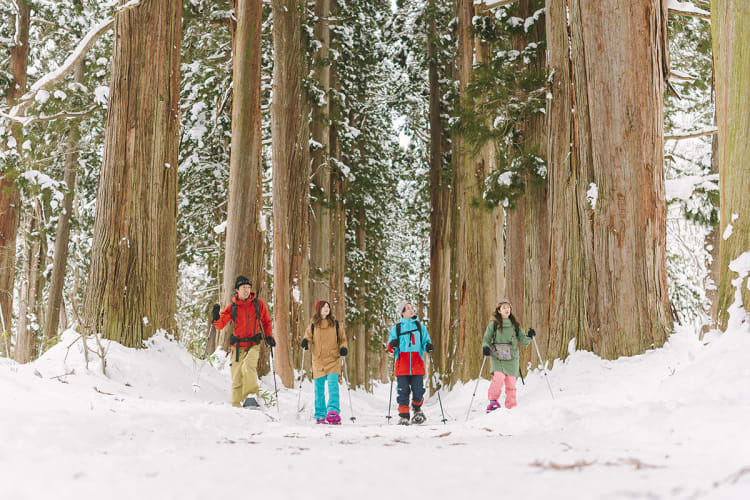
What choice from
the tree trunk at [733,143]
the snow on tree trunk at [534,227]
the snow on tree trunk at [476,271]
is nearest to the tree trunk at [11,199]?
the snow on tree trunk at [476,271]

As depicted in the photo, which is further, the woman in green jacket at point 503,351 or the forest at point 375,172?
the woman in green jacket at point 503,351

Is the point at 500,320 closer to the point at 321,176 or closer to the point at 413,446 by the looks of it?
the point at 413,446

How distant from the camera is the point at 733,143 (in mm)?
4734

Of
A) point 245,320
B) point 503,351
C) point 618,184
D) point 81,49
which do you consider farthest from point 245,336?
point 618,184

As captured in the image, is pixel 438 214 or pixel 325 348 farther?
pixel 438 214

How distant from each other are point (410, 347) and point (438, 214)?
9.95 meters

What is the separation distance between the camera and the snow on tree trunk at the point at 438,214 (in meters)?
17.2

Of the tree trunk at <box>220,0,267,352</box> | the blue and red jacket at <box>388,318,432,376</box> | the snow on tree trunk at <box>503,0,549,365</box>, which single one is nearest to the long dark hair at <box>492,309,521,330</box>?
the blue and red jacket at <box>388,318,432,376</box>

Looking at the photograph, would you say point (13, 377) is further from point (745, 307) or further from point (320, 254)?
point (320, 254)

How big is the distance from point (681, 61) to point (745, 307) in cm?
982

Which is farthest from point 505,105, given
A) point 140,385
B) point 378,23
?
point 378,23

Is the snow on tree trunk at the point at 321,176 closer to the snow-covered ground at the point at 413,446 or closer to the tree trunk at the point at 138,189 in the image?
the tree trunk at the point at 138,189

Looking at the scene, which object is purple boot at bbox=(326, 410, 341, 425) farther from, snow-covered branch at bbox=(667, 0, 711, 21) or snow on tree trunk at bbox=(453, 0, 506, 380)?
snow-covered branch at bbox=(667, 0, 711, 21)

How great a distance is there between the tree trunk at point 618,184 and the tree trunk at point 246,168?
5.20 meters
